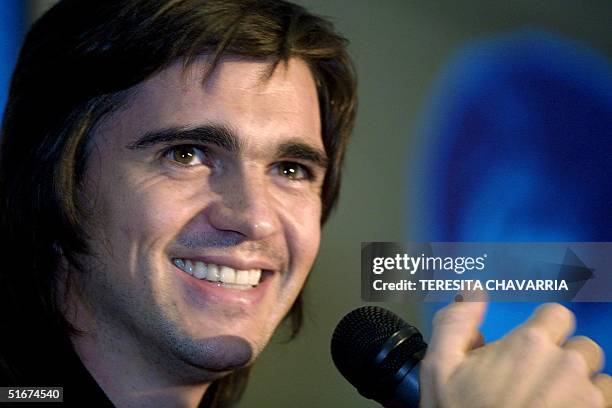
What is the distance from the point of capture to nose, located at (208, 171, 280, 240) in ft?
3.26

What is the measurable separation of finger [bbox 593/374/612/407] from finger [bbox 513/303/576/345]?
4 centimetres

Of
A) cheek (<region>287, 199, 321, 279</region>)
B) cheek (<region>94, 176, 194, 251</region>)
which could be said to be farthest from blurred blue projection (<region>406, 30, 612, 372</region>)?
cheek (<region>94, 176, 194, 251</region>)

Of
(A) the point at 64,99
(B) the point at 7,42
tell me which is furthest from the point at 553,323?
(B) the point at 7,42

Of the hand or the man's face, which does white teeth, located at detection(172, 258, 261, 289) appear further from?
the hand

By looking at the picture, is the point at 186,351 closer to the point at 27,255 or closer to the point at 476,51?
the point at 27,255

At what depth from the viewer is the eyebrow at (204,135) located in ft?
3.29

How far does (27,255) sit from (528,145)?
91 centimetres

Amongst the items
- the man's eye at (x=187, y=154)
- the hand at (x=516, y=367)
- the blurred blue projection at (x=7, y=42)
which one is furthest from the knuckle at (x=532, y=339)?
the blurred blue projection at (x=7, y=42)

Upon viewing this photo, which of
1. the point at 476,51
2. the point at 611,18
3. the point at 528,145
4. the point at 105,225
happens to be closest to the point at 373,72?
the point at 476,51

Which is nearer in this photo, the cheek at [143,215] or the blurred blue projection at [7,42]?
the cheek at [143,215]

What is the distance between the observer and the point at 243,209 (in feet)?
3.25

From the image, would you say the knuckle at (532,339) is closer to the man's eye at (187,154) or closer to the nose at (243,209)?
the nose at (243,209)

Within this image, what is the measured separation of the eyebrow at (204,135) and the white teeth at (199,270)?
164 millimetres

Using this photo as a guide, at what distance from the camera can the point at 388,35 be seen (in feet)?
4.51
